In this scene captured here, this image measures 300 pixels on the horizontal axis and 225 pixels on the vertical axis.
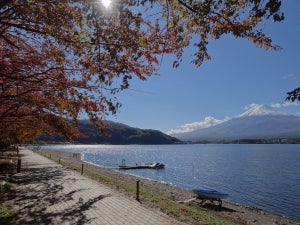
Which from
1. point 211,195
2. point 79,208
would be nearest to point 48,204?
point 79,208

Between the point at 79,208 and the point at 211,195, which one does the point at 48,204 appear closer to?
the point at 79,208

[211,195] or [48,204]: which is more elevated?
[48,204]

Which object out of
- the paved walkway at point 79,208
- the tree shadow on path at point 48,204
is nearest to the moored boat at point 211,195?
the paved walkway at point 79,208

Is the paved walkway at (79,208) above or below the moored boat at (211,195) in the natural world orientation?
above

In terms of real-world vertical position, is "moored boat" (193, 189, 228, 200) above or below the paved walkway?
below

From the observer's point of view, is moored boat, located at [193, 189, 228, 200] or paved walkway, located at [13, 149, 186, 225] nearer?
paved walkway, located at [13, 149, 186, 225]

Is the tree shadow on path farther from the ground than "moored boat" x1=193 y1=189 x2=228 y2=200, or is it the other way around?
the tree shadow on path

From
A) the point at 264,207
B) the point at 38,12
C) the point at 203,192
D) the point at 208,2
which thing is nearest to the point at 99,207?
the point at 38,12

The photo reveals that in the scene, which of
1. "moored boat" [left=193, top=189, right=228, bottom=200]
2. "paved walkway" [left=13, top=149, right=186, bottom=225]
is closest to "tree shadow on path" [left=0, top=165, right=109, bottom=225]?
"paved walkway" [left=13, top=149, right=186, bottom=225]

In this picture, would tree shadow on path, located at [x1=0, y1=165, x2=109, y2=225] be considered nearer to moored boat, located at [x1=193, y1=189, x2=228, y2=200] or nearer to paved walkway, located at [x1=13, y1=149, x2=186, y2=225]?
paved walkway, located at [x1=13, y1=149, x2=186, y2=225]

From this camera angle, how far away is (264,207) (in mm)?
30656

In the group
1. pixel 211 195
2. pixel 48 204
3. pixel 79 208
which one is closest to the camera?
pixel 79 208

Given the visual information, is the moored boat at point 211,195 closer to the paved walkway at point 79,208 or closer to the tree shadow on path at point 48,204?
the paved walkway at point 79,208

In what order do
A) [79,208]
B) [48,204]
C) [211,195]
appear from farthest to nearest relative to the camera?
1. [211,195]
2. [48,204]
3. [79,208]
